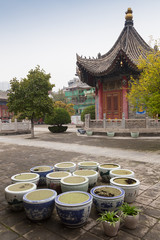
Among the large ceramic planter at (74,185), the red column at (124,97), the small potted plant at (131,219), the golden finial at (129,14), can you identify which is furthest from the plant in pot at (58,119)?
the small potted plant at (131,219)

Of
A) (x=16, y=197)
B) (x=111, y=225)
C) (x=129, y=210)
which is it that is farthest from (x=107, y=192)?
(x=16, y=197)

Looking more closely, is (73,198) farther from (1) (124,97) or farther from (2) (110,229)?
(1) (124,97)

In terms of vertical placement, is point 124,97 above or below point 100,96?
below

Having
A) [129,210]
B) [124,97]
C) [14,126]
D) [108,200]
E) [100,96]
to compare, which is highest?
[100,96]

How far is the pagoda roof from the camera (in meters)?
16.0

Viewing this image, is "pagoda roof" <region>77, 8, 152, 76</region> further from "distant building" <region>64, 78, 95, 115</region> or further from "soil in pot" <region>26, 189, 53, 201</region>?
"distant building" <region>64, 78, 95, 115</region>

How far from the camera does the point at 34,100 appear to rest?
16156 mm

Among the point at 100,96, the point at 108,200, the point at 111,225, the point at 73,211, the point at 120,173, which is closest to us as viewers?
the point at 111,225

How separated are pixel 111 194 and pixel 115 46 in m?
20.9

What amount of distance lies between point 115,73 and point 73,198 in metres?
15.6

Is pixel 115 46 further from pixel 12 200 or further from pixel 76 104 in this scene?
pixel 76 104

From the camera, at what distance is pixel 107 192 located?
3.41 m

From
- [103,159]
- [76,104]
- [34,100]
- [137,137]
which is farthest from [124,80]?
[76,104]

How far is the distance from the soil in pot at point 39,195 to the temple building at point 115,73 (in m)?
13.3
